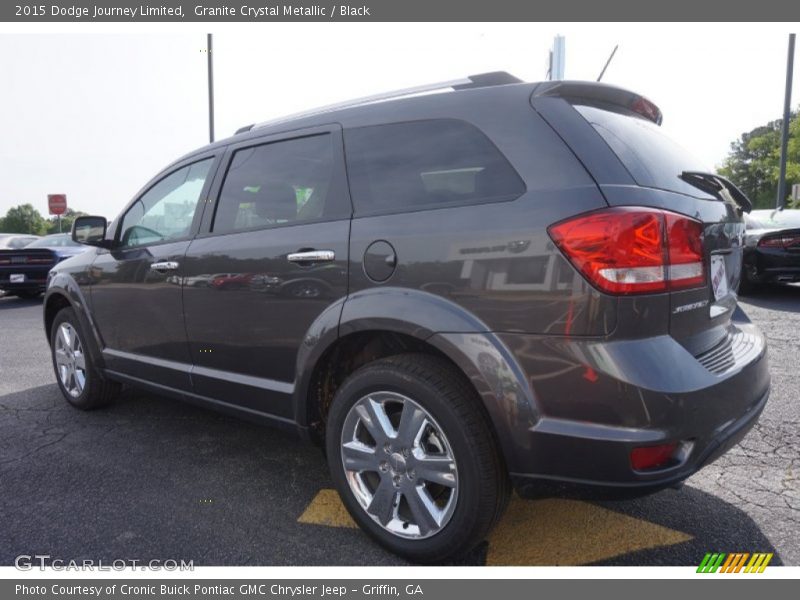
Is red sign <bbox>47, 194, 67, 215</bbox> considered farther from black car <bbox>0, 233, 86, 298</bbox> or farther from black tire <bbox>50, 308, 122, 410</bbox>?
black tire <bbox>50, 308, 122, 410</bbox>

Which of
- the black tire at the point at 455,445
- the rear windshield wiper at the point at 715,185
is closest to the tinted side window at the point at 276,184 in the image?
the black tire at the point at 455,445

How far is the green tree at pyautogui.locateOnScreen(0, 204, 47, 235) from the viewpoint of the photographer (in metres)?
97.4

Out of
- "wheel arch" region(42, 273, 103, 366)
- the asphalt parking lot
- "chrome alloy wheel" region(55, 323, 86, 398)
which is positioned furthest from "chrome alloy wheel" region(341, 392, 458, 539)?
"chrome alloy wheel" region(55, 323, 86, 398)

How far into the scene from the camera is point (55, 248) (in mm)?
12273

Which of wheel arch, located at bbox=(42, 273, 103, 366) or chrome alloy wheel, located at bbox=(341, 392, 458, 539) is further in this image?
wheel arch, located at bbox=(42, 273, 103, 366)

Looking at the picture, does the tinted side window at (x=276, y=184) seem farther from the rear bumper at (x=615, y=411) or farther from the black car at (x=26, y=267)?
the black car at (x=26, y=267)

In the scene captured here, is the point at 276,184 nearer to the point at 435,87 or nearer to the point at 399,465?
the point at 435,87

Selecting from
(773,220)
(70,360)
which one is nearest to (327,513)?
(70,360)

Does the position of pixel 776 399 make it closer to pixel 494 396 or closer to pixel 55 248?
pixel 494 396

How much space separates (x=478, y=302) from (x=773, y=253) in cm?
803

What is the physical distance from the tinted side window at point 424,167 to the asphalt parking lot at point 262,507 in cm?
139

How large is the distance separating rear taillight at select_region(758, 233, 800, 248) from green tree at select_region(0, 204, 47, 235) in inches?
4253

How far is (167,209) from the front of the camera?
11.8ft

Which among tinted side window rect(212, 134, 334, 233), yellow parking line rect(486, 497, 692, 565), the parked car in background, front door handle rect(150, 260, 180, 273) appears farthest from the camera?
the parked car in background
